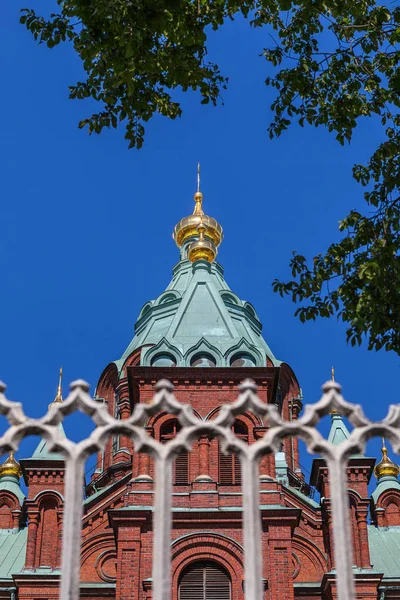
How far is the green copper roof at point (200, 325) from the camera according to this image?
108 ft

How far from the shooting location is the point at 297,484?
40.4m

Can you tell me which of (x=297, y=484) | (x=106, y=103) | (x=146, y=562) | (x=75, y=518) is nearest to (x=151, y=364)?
(x=146, y=562)

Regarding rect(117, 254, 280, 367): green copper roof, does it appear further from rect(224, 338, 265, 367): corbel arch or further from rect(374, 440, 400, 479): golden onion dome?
rect(374, 440, 400, 479): golden onion dome

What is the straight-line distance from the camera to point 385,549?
35.5 metres

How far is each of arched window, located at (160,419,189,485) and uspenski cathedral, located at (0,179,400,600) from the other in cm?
3

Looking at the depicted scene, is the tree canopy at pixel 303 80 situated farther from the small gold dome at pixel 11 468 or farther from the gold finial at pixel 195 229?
the gold finial at pixel 195 229

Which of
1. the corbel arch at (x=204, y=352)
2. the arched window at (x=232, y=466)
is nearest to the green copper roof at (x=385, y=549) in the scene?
the arched window at (x=232, y=466)

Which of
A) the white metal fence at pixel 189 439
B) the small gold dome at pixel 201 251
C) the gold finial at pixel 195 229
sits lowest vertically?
the white metal fence at pixel 189 439

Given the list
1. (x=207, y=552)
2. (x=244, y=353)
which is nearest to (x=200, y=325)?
(x=244, y=353)

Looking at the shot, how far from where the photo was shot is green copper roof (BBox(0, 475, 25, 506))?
3994 cm

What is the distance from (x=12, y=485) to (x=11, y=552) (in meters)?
4.54

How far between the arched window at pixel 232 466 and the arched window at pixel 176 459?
91cm

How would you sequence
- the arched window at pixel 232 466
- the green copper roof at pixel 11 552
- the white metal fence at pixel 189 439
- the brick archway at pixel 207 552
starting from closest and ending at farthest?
the white metal fence at pixel 189 439 < the brick archway at pixel 207 552 < the arched window at pixel 232 466 < the green copper roof at pixel 11 552

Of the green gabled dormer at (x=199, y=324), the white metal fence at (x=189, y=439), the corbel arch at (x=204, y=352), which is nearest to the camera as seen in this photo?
the white metal fence at (x=189, y=439)
